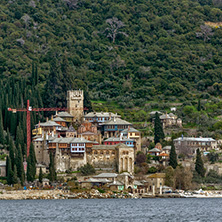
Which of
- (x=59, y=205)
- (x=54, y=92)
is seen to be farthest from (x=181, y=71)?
(x=59, y=205)

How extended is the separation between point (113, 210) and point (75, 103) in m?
44.6

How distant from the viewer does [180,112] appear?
153875mm

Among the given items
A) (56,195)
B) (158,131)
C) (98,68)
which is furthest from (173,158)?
(98,68)

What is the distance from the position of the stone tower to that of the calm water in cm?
2778

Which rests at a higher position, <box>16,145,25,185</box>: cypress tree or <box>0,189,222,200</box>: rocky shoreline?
<box>16,145,25,185</box>: cypress tree

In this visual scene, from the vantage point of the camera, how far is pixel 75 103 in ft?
476

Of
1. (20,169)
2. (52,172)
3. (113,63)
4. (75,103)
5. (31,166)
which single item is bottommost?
(52,172)

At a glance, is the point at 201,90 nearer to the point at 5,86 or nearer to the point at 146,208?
the point at 5,86

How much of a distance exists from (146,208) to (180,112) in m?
50.5

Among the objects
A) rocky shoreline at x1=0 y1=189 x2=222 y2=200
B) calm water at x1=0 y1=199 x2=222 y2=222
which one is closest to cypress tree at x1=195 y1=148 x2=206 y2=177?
rocky shoreline at x1=0 y1=189 x2=222 y2=200

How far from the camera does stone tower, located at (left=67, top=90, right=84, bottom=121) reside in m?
144

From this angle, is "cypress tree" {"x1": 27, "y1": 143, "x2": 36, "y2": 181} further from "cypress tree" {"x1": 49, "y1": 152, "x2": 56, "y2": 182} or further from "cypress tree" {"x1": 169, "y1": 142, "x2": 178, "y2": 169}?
"cypress tree" {"x1": 169, "y1": 142, "x2": 178, "y2": 169}

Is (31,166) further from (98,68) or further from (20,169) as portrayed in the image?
(98,68)

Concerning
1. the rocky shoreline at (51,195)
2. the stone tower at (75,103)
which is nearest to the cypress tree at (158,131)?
the stone tower at (75,103)
